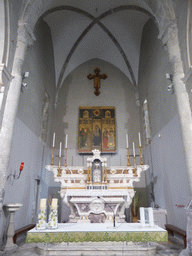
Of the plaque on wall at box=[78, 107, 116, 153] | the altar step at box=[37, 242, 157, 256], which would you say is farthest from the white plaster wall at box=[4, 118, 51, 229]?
the plaque on wall at box=[78, 107, 116, 153]

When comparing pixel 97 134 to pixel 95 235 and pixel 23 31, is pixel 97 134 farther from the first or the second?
pixel 95 235

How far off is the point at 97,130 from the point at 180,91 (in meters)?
5.72

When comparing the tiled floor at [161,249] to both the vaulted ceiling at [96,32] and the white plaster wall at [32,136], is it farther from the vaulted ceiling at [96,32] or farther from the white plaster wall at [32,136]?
the vaulted ceiling at [96,32]

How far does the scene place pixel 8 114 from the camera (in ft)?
14.7

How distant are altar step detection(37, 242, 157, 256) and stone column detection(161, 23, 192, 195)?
1.61m

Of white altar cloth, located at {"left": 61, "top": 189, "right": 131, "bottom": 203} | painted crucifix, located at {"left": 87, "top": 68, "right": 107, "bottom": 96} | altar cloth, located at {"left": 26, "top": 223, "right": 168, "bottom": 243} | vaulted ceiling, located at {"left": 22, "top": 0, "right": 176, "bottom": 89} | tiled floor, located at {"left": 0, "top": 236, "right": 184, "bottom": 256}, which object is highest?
vaulted ceiling, located at {"left": 22, "top": 0, "right": 176, "bottom": 89}

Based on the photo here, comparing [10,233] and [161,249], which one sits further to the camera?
[10,233]

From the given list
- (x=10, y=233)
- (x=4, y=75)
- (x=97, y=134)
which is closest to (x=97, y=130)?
(x=97, y=134)

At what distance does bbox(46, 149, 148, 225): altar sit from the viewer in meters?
5.45

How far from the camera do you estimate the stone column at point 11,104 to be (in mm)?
4156

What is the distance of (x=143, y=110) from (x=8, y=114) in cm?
669

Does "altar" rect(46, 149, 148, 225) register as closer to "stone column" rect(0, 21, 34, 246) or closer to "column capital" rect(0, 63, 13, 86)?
"stone column" rect(0, 21, 34, 246)

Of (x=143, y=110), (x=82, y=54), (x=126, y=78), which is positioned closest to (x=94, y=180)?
(x=143, y=110)

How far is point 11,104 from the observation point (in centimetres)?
461
